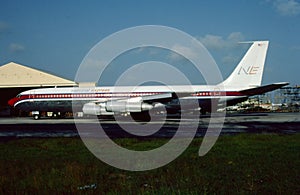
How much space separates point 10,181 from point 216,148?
7.39m

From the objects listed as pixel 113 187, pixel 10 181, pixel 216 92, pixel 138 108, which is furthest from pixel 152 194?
pixel 216 92

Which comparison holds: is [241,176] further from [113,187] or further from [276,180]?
[113,187]

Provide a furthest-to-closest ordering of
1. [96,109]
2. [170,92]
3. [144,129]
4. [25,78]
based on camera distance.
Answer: [25,78] → [170,92] → [96,109] → [144,129]

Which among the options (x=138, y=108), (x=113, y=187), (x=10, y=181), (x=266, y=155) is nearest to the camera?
(x=113, y=187)

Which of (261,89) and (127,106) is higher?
(261,89)

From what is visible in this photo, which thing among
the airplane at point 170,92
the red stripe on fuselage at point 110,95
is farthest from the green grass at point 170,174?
the red stripe on fuselage at point 110,95

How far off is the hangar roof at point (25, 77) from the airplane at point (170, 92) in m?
16.4

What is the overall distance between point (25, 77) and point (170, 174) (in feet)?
183

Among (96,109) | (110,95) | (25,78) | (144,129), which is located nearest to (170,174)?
(144,129)

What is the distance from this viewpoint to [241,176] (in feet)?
25.2

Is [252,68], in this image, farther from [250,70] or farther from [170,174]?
[170,174]

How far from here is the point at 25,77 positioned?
2334 inches

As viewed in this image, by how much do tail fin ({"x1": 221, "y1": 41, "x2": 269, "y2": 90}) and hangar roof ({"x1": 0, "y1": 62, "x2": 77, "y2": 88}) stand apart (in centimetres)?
3057

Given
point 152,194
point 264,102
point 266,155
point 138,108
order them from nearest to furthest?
1. point 152,194
2. point 266,155
3. point 138,108
4. point 264,102
